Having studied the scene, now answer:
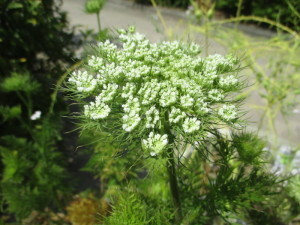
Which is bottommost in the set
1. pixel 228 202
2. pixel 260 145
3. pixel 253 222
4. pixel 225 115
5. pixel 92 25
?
pixel 92 25

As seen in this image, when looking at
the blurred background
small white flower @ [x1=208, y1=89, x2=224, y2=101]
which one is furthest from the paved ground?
small white flower @ [x1=208, y1=89, x2=224, y2=101]

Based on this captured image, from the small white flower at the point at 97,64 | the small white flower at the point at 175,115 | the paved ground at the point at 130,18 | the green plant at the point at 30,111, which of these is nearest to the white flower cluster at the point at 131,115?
the small white flower at the point at 175,115

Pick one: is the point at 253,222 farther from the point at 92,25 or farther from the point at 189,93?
the point at 92,25

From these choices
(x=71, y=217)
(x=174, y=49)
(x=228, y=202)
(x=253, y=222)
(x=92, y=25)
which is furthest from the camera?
(x=92, y=25)

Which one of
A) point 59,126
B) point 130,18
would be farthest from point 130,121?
point 130,18

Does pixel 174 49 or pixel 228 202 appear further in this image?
pixel 228 202

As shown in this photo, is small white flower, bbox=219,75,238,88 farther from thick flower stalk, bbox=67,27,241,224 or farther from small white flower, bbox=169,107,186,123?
small white flower, bbox=169,107,186,123

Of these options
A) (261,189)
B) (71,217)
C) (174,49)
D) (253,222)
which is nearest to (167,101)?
(174,49)

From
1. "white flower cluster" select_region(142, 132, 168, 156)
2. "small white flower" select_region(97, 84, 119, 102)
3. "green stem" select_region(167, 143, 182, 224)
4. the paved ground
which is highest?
"small white flower" select_region(97, 84, 119, 102)
